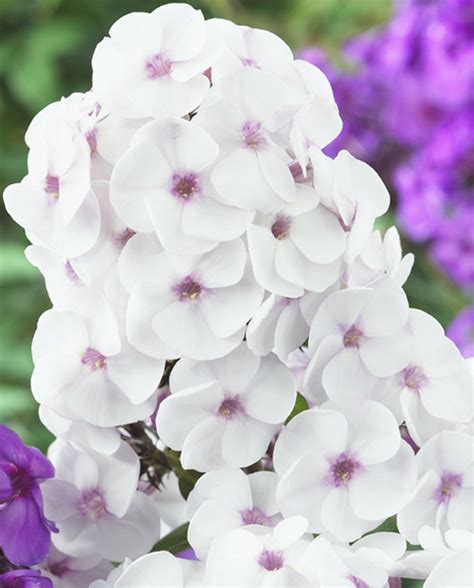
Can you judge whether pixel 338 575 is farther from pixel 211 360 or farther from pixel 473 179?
pixel 473 179

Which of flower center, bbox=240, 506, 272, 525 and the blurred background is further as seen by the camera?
the blurred background

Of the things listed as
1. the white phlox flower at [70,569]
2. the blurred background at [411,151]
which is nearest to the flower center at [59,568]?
the white phlox flower at [70,569]

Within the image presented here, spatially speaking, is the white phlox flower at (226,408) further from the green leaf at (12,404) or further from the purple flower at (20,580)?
the green leaf at (12,404)

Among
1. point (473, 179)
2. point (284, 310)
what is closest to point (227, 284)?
point (284, 310)

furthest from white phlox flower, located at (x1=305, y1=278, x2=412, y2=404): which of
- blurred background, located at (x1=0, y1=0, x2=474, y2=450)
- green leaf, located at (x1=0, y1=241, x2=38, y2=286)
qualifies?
green leaf, located at (x1=0, y1=241, x2=38, y2=286)

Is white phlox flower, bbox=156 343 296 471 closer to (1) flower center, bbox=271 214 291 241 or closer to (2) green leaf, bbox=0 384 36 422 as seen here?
(1) flower center, bbox=271 214 291 241

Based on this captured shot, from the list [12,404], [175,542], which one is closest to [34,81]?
[12,404]

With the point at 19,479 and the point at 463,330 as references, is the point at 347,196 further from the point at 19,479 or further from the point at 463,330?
the point at 463,330

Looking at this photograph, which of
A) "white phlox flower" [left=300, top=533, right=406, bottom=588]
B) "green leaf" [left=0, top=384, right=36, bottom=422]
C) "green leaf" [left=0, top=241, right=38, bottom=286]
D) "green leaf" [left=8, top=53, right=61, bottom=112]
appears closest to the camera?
"white phlox flower" [left=300, top=533, right=406, bottom=588]
